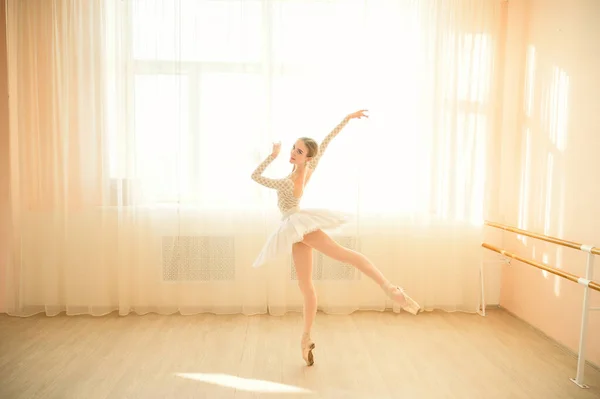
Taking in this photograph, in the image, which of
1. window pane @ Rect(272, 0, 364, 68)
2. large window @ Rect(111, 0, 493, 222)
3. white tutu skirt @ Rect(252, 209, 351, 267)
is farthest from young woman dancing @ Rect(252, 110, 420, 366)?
window pane @ Rect(272, 0, 364, 68)

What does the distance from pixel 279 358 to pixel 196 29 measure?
284 cm

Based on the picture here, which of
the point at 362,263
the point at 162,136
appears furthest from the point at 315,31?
the point at 362,263

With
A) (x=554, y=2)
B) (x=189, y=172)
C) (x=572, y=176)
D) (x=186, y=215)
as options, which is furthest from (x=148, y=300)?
(x=554, y=2)

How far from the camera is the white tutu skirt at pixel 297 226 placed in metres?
2.93

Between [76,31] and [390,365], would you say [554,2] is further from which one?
[76,31]

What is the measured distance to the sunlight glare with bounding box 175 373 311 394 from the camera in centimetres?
273

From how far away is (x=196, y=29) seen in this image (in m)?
3.99

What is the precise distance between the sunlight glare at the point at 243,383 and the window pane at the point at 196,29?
263 centimetres

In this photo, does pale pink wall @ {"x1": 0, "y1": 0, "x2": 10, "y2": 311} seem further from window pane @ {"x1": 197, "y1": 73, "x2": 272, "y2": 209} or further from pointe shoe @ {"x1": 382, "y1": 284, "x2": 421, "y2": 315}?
pointe shoe @ {"x1": 382, "y1": 284, "x2": 421, "y2": 315}

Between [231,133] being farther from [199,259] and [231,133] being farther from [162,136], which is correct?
[199,259]

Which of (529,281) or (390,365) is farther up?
(529,281)

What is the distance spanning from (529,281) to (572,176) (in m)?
1.08

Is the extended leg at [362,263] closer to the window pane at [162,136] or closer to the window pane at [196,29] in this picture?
the window pane at [162,136]

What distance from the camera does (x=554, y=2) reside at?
370 cm
